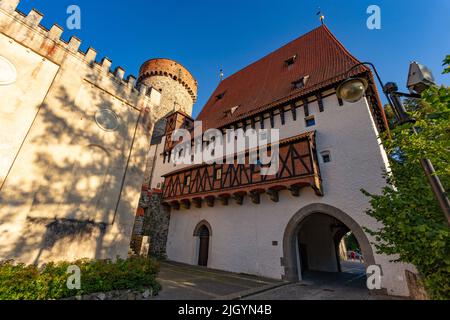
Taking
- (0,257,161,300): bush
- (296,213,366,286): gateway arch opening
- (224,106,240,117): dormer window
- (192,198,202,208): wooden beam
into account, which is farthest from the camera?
(224,106,240,117): dormer window

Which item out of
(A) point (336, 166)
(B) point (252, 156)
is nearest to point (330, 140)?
(A) point (336, 166)

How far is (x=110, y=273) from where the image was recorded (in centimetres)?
536

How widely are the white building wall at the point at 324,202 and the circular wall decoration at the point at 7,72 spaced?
10559 millimetres

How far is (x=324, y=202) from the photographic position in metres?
9.09

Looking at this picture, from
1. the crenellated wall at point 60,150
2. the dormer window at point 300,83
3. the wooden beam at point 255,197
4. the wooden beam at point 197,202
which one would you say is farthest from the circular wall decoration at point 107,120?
the dormer window at point 300,83

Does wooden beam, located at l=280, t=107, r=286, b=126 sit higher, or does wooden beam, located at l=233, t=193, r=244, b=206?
wooden beam, located at l=280, t=107, r=286, b=126

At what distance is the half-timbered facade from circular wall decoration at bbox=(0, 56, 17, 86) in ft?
30.1

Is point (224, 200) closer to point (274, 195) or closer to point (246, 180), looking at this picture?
point (246, 180)

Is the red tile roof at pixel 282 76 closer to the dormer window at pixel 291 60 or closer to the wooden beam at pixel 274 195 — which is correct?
the dormer window at pixel 291 60

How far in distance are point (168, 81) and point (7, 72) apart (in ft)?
69.6

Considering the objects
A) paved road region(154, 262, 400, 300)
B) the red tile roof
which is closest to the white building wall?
paved road region(154, 262, 400, 300)

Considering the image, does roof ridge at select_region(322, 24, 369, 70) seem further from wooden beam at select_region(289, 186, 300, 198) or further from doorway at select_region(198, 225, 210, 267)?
doorway at select_region(198, 225, 210, 267)

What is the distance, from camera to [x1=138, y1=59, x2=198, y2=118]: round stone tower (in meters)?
25.2

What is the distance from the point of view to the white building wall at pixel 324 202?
8375 mm
